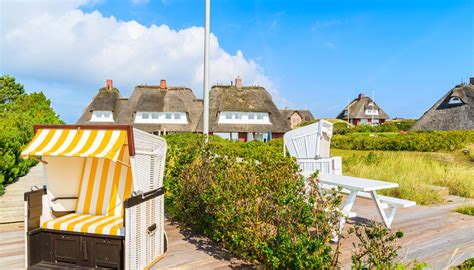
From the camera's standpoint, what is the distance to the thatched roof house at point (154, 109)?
36.9 m

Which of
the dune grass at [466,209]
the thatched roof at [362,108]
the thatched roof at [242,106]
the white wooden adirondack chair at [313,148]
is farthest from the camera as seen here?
the thatched roof at [362,108]

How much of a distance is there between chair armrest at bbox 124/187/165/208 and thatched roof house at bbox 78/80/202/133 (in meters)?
31.9

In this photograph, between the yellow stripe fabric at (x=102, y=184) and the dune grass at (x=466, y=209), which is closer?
the yellow stripe fabric at (x=102, y=184)

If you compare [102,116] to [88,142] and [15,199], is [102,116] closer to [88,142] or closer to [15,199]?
[15,199]

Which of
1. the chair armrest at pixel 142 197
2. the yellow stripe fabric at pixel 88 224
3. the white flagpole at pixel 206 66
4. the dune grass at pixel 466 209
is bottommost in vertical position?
the dune grass at pixel 466 209

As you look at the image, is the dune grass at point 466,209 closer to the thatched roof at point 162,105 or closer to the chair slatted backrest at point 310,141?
the chair slatted backrest at point 310,141

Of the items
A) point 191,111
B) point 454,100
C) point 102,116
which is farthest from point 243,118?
point 454,100

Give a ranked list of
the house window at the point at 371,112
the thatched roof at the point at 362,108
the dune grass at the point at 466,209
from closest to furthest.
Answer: the dune grass at the point at 466,209 → the thatched roof at the point at 362,108 → the house window at the point at 371,112

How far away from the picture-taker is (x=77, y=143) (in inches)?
150

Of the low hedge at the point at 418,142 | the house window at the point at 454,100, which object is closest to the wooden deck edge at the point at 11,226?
the low hedge at the point at 418,142

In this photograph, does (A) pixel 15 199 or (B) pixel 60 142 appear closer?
(B) pixel 60 142

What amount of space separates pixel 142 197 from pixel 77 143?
94cm

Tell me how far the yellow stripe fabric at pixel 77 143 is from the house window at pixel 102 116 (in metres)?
38.0

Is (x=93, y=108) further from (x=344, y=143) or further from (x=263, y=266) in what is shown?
(x=263, y=266)
